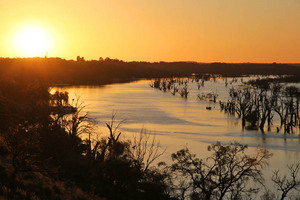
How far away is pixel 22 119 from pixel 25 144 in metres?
25.0

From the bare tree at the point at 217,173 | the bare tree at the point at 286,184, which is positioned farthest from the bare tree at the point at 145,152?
→ the bare tree at the point at 286,184

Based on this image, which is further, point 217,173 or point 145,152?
point 145,152

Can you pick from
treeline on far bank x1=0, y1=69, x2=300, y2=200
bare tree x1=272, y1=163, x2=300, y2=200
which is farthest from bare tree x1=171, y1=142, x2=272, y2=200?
bare tree x1=272, y1=163, x2=300, y2=200

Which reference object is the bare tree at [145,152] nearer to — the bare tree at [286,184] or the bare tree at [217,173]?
the bare tree at [217,173]

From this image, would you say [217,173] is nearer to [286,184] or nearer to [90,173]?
[286,184]

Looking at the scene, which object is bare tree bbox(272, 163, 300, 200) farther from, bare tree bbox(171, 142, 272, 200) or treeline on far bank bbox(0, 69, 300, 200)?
bare tree bbox(171, 142, 272, 200)

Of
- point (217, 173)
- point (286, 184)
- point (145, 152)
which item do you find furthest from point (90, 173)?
point (286, 184)

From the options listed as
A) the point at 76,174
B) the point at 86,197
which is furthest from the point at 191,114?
the point at 86,197

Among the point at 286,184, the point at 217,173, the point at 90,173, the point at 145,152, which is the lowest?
the point at 286,184

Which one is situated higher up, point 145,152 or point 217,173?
point 217,173

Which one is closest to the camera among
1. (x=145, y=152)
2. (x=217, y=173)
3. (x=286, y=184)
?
(x=217, y=173)

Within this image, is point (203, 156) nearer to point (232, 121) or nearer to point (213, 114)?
point (232, 121)

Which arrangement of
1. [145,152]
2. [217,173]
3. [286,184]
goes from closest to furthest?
[217,173], [286,184], [145,152]

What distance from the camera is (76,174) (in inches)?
1085
